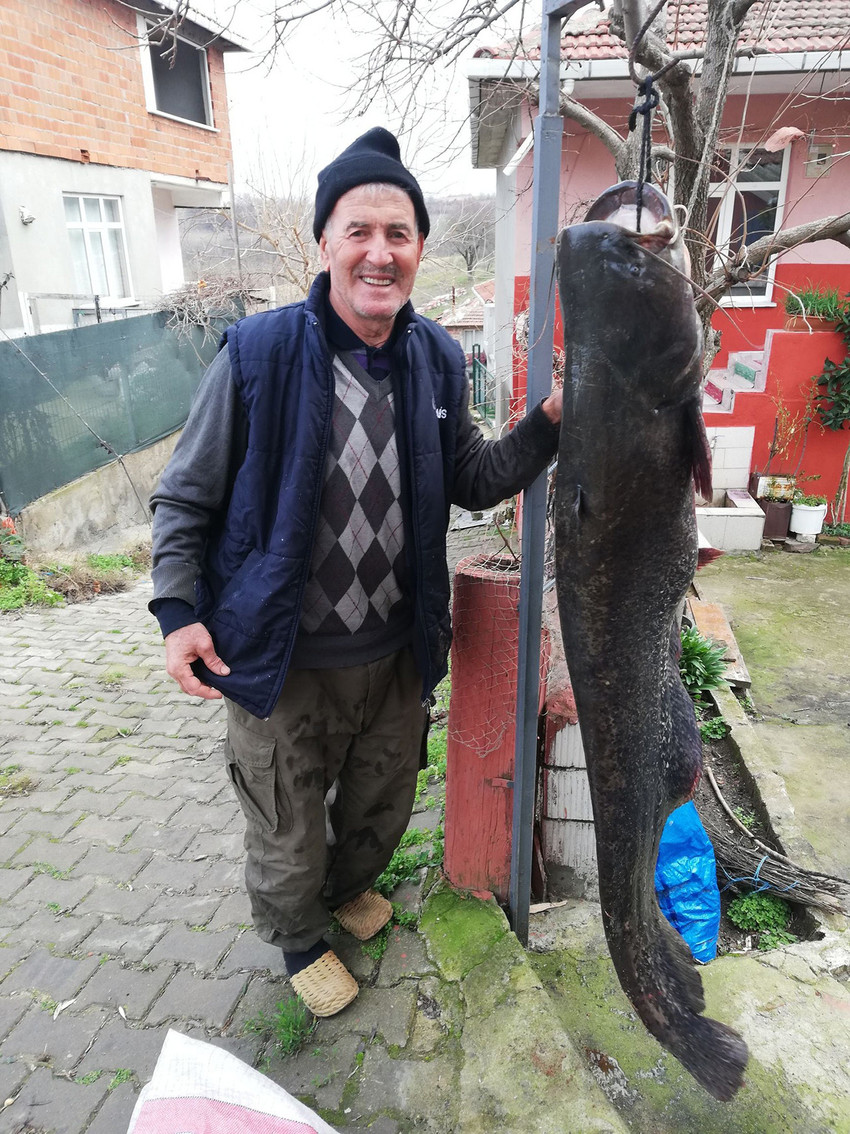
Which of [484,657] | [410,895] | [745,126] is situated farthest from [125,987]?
[745,126]

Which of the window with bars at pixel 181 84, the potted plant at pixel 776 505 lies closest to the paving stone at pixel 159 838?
the potted plant at pixel 776 505

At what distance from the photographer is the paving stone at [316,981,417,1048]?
94.8 inches

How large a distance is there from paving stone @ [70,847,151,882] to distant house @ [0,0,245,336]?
915 centimetres

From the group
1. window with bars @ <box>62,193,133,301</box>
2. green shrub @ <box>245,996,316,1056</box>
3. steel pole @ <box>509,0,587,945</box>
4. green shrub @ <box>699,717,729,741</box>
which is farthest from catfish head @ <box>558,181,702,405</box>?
window with bars @ <box>62,193,133,301</box>

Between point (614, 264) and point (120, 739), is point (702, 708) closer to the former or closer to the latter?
point (120, 739)

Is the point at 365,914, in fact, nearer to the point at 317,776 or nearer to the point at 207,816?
the point at 317,776

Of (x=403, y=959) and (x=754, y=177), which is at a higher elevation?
(x=754, y=177)

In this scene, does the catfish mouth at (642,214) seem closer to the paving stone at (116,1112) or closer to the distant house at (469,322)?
the paving stone at (116,1112)

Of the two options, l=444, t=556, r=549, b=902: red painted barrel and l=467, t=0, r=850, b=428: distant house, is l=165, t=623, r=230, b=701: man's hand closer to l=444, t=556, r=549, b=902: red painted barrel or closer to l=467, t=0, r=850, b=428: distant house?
l=444, t=556, r=549, b=902: red painted barrel

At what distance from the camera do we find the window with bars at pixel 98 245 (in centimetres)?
1245

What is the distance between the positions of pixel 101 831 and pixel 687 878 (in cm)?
269

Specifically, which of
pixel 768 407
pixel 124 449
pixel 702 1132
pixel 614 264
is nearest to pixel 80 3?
pixel 124 449

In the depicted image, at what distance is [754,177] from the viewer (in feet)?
34.2

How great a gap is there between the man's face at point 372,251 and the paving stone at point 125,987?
2.38 m
